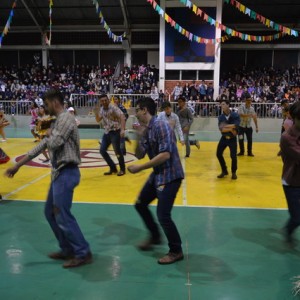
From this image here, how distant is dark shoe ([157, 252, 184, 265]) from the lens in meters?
3.91

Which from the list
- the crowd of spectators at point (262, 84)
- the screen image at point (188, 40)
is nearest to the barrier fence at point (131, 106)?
the crowd of spectators at point (262, 84)

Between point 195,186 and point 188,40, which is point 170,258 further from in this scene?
point 188,40

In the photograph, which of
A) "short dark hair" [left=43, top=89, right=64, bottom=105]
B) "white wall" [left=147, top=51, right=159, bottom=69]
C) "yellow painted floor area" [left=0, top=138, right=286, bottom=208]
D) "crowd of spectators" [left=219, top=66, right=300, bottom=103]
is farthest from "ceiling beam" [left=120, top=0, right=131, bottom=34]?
"short dark hair" [left=43, top=89, right=64, bottom=105]

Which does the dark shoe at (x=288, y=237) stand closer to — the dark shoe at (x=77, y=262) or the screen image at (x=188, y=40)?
the dark shoe at (x=77, y=262)

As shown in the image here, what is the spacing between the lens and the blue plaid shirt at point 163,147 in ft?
11.9

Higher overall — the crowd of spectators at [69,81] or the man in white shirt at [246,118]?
the crowd of spectators at [69,81]

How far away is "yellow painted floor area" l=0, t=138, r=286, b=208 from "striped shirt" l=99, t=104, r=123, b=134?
111 centimetres

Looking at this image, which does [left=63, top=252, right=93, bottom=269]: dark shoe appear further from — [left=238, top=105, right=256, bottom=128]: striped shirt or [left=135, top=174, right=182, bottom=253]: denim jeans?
[left=238, top=105, right=256, bottom=128]: striped shirt

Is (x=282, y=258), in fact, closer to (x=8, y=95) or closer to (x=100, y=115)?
(x=100, y=115)

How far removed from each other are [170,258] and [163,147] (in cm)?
124

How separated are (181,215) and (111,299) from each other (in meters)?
2.42

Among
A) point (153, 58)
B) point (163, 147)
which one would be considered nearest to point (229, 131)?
point (163, 147)

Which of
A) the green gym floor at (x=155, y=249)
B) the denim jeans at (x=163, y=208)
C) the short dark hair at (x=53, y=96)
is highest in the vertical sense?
the short dark hair at (x=53, y=96)

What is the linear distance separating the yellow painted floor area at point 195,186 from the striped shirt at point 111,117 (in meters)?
1.11
